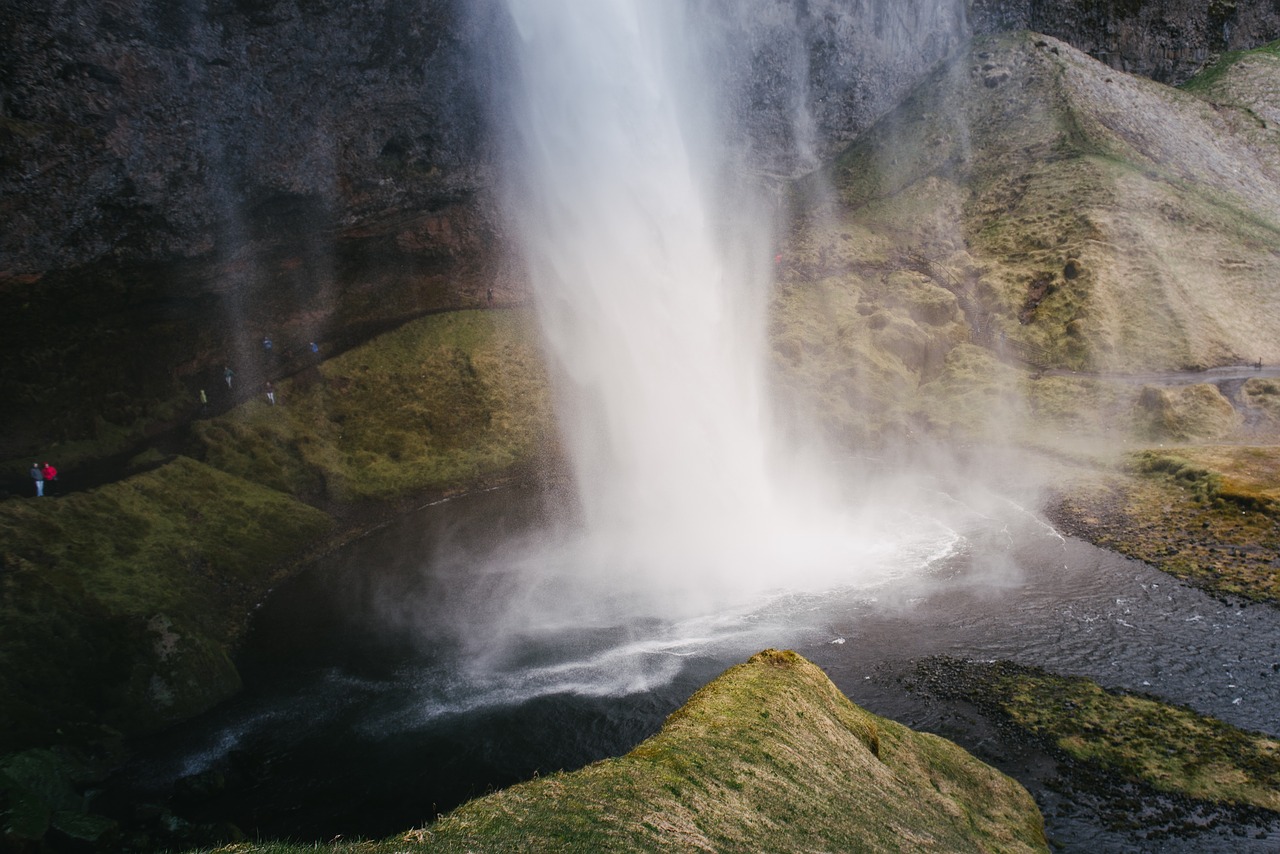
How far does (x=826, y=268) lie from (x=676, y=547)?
47.8 meters

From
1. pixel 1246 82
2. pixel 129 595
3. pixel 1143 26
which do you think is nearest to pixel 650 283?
pixel 129 595

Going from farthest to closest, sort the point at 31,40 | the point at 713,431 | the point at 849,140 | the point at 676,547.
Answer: the point at 849,140
the point at 713,431
the point at 676,547
the point at 31,40

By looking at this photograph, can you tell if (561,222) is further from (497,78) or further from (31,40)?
(31,40)

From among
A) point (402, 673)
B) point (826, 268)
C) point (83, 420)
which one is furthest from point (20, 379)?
point (826, 268)

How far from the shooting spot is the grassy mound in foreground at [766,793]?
46.6 ft

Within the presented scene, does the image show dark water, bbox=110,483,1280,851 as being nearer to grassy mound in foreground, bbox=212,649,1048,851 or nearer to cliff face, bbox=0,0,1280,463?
grassy mound in foreground, bbox=212,649,1048,851

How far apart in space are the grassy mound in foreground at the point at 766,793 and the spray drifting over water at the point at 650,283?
21.4m

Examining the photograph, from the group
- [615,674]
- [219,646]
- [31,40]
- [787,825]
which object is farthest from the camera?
[31,40]

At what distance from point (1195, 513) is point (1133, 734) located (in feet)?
77.7

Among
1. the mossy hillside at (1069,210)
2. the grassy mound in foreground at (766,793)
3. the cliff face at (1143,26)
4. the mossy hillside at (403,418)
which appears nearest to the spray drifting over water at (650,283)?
the mossy hillside at (403,418)

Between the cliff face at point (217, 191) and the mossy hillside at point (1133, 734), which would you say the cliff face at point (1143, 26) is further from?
the mossy hillside at point (1133, 734)

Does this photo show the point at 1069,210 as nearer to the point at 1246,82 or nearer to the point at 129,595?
the point at 1246,82

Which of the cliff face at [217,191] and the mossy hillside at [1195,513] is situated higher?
the cliff face at [217,191]

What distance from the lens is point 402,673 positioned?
31891 millimetres
